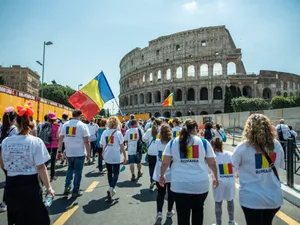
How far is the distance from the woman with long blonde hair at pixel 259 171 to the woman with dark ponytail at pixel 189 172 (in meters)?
0.48

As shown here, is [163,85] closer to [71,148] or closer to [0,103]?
[0,103]

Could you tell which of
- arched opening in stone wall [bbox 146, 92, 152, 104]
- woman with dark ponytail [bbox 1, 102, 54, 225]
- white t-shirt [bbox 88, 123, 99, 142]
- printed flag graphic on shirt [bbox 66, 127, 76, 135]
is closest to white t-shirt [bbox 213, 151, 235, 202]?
woman with dark ponytail [bbox 1, 102, 54, 225]

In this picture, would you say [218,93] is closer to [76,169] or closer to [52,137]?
[52,137]

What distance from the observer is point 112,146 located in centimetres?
536

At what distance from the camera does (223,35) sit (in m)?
49.7

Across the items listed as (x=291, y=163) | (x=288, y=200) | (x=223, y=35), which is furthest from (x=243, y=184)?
(x=223, y=35)

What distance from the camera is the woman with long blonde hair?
2400 mm

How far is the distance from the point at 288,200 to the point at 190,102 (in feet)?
142

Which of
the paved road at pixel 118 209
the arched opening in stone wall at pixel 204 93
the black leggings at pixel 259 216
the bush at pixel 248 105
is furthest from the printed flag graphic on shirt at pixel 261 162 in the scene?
the arched opening in stone wall at pixel 204 93

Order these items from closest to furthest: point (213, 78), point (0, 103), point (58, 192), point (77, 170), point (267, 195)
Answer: point (267, 195) → point (77, 170) → point (58, 192) → point (0, 103) → point (213, 78)

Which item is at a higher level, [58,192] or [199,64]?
[199,64]

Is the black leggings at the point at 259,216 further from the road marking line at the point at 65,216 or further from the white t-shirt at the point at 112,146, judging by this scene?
the white t-shirt at the point at 112,146

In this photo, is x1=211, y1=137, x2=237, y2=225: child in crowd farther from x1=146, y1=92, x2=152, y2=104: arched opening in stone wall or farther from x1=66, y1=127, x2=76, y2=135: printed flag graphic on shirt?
x1=146, y1=92, x2=152, y2=104: arched opening in stone wall

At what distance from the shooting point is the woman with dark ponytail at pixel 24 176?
8.46 feet
